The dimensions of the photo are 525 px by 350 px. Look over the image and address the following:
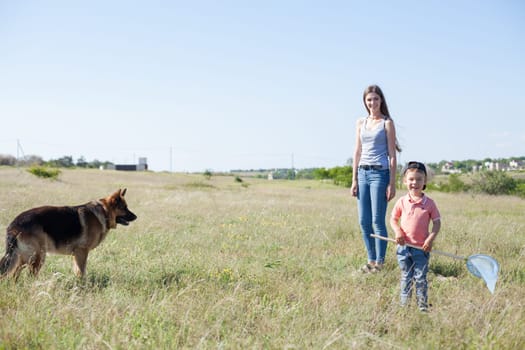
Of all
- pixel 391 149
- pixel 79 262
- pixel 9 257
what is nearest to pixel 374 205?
pixel 391 149

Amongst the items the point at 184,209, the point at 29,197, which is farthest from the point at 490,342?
the point at 29,197

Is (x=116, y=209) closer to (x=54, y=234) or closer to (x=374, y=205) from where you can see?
(x=54, y=234)

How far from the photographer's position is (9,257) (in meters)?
3.76

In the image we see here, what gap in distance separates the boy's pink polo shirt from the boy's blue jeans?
0.34 ft

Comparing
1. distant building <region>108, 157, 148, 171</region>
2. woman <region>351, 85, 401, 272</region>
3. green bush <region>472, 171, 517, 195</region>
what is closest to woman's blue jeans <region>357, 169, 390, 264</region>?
woman <region>351, 85, 401, 272</region>

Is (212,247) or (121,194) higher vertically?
(121,194)

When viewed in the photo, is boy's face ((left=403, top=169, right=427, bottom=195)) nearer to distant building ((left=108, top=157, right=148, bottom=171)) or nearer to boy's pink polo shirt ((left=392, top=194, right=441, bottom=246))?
boy's pink polo shirt ((left=392, top=194, right=441, bottom=246))

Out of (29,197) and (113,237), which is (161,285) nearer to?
(113,237)

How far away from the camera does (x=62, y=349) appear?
100 inches

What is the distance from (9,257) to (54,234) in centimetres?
49

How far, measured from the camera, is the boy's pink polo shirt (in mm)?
3500

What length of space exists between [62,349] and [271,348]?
140cm

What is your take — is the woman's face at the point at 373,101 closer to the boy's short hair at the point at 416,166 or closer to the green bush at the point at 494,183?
the boy's short hair at the point at 416,166

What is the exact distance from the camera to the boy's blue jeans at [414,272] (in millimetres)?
3475
